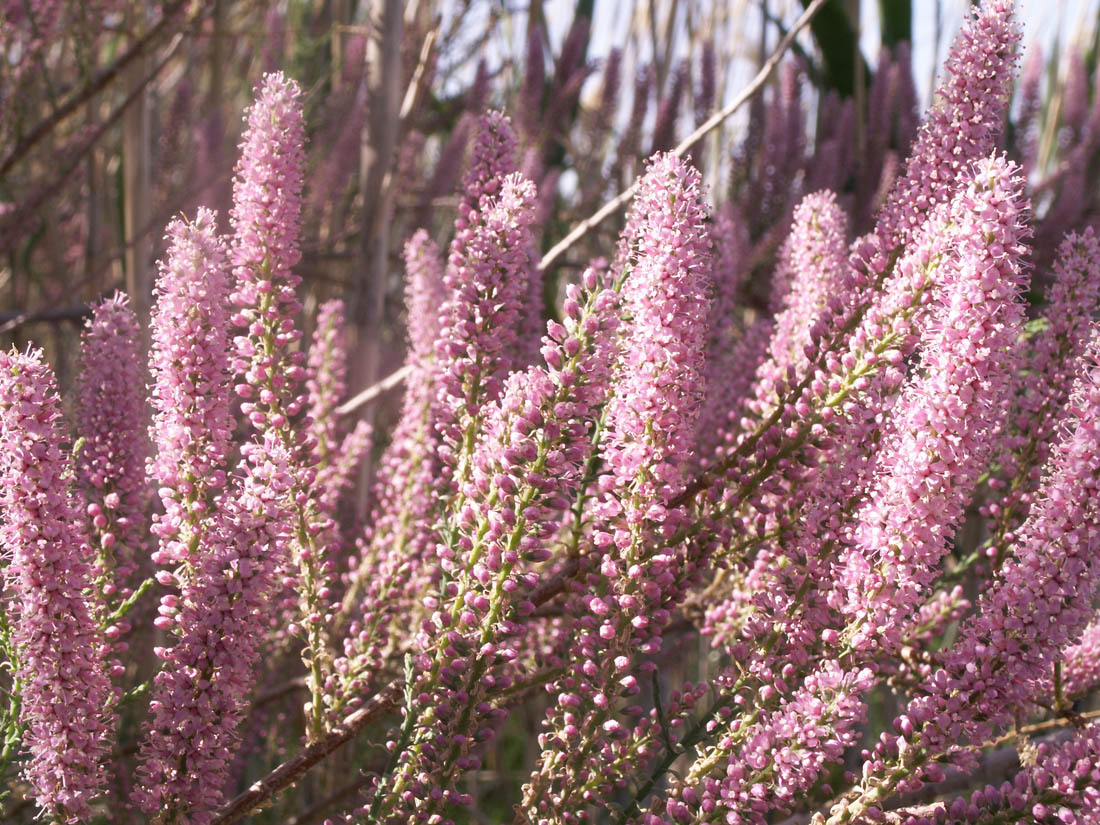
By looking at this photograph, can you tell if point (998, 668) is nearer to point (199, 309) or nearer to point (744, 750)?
point (744, 750)

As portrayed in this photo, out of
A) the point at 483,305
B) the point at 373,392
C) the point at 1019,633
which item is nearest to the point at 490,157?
the point at 483,305

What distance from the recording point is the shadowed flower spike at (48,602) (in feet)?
1.74

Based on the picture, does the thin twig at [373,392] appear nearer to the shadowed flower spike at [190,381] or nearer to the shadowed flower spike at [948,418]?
the shadowed flower spike at [190,381]

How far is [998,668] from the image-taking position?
0.56 meters

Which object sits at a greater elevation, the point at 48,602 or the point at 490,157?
the point at 490,157

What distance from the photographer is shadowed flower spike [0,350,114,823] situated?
0.53m

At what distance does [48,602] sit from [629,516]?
0.31 meters

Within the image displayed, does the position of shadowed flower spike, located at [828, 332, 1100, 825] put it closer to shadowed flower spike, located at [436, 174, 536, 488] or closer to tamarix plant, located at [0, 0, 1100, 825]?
tamarix plant, located at [0, 0, 1100, 825]

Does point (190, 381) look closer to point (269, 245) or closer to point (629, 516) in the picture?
point (269, 245)

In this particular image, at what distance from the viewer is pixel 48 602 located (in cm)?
54

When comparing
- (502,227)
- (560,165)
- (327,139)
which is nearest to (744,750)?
(502,227)

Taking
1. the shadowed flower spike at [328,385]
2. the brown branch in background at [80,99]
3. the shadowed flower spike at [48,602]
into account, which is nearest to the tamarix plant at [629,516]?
the shadowed flower spike at [48,602]

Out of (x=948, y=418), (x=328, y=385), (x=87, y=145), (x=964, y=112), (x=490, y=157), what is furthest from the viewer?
(x=87, y=145)

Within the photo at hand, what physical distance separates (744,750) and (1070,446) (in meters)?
0.24
